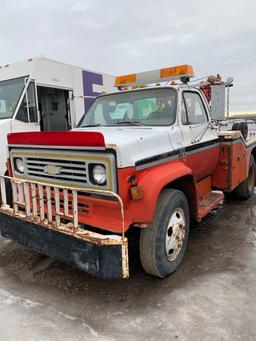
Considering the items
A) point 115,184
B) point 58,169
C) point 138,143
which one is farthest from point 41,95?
point 115,184

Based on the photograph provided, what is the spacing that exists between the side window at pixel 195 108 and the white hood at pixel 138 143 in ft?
2.22

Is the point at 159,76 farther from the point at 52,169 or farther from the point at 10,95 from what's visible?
the point at 10,95

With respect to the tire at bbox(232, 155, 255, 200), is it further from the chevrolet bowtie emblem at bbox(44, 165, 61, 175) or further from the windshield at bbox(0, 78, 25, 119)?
the windshield at bbox(0, 78, 25, 119)

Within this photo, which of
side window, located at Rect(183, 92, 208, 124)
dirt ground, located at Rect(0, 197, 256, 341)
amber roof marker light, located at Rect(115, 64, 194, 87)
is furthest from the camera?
amber roof marker light, located at Rect(115, 64, 194, 87)

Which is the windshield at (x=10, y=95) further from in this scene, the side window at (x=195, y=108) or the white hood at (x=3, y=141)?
the side window at (x=195, y=108)

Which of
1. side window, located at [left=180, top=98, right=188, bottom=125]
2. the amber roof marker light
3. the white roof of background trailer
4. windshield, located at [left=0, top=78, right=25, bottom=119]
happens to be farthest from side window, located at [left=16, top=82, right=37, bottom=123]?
side window, located at [left=180, top=98, right=188, bottom=125]

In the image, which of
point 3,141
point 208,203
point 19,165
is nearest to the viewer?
point 19,165

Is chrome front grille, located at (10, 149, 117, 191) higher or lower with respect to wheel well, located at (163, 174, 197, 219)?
higher

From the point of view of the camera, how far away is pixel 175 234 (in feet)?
10.9

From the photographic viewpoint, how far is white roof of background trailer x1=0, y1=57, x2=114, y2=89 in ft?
22.4

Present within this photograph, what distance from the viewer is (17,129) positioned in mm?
6590

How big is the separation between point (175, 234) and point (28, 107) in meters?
4.93

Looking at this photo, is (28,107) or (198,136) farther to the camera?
(28,107)

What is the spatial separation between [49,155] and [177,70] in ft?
7.96
